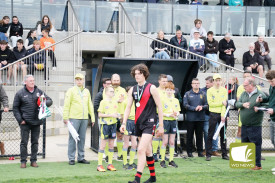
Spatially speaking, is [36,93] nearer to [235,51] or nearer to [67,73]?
[67,73]

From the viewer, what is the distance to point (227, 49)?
1919 cm

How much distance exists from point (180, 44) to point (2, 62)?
5.86 metres

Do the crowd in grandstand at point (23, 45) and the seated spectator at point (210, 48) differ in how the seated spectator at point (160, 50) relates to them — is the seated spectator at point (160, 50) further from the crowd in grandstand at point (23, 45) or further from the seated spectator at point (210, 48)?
the crowd in grandstand at point (23, 45)

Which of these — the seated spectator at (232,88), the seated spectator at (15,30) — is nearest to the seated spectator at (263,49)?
the seated spectator at (232,88)

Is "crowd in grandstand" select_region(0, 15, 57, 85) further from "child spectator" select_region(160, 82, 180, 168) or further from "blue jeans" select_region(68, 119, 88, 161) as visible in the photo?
"child spectator" select_region(160, 82, 180, 168)

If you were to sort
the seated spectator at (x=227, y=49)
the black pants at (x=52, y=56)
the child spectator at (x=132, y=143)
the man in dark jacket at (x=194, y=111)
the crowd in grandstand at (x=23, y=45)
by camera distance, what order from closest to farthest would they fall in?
the child spectator at (x=132, y=143) < the man in dark jacket at (x=194, y=111) < the crowd in grandstand at (x=23, y=45) < the black pants at (x=52, y=56) < the seated spectator at (x=227, y=49)

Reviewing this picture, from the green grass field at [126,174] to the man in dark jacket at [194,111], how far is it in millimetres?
1150

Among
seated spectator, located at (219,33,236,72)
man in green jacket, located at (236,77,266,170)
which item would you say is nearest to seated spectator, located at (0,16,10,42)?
seated spectator, located at (219,33,236,72)

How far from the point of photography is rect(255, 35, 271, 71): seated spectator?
19.6 meters

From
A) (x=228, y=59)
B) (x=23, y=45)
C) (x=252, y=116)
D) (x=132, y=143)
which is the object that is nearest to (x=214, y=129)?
(x=252, y=116)

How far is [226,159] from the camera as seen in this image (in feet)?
41.4

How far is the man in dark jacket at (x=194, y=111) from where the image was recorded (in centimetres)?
1281

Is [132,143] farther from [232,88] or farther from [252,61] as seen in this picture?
[252,61]

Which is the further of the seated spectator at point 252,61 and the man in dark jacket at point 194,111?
the seated spectator at point 252,61
